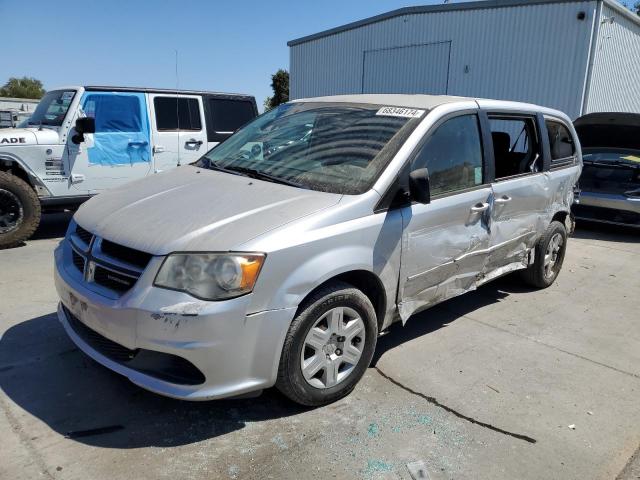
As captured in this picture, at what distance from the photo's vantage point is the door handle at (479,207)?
12.3 feet

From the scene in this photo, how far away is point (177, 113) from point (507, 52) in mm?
10190

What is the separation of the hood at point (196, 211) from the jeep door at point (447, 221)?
71 centimetres

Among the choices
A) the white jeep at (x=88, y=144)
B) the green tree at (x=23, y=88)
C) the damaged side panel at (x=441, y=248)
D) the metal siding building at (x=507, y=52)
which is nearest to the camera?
the damaged side panel at (x=441, y=248)

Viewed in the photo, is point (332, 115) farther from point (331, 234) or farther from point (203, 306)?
point (203, 306)

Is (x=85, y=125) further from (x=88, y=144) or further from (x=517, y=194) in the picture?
(x=517, y=194)

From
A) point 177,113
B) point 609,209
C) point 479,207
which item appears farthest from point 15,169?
point 609,209

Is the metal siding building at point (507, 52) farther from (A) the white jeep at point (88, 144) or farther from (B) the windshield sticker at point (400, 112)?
(B) the windshield sticker at point (400, 112)

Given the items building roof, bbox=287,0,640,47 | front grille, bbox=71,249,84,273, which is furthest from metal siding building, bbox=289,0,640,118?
front grille, bbox=71,249,84,273

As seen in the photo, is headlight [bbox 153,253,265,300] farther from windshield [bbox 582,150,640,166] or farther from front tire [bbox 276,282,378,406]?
windshield [bbox 582,150,640,166]

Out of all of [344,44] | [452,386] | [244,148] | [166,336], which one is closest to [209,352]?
[166,336]

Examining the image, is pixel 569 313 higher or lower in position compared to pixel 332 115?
lower

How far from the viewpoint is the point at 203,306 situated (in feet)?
7.98

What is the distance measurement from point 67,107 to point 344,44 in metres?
13.8

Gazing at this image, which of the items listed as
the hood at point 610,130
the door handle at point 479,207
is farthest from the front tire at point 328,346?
the hood at point 610,130
